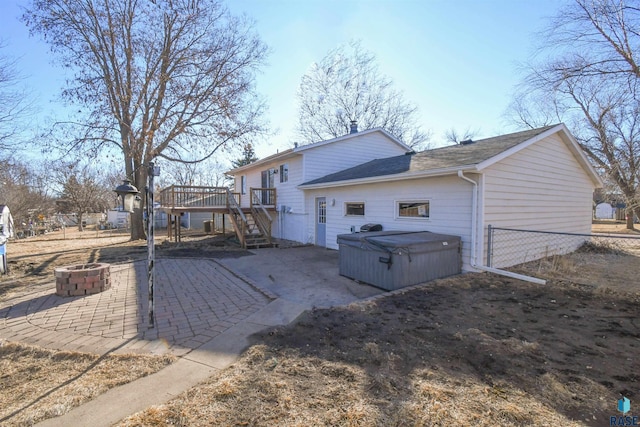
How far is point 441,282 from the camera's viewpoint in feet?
21.0

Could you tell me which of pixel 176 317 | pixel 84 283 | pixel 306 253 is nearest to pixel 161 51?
pixel 306 253

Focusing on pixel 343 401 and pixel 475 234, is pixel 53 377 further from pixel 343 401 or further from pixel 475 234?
pixel 475 234

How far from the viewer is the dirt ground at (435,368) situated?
2.31 meters

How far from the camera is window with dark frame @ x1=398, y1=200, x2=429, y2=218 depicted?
808 cm

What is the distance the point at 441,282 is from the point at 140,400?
559 centimetres

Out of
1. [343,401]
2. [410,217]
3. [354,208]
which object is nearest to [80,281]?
[343,401]

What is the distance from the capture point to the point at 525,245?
8406 mm

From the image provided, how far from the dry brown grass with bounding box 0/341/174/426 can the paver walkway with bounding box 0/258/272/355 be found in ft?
0.60

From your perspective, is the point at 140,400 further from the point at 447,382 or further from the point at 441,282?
the point at 441,282

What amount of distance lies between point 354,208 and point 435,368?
7895 millimetres

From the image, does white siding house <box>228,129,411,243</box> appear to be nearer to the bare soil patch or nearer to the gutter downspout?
the gutter downspout

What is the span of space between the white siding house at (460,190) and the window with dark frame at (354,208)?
36mm

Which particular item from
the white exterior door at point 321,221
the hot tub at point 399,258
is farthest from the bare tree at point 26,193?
the hot tub at point 399,258

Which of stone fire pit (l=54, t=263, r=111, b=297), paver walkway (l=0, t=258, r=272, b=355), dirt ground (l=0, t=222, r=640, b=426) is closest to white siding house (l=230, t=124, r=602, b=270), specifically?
dirt ground (l=0, t=222, r=640, b=426)
